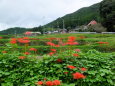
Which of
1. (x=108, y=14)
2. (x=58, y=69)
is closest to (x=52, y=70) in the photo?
(x=58, y=69)

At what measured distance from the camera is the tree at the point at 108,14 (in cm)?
4262

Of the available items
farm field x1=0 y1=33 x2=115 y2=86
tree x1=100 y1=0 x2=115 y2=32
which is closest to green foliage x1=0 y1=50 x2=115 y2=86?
farm field x1=0 y1=33 x2=115 y2=86

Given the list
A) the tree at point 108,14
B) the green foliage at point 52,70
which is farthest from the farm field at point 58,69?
the tree at point 108,14

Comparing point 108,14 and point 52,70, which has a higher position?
point 108,14

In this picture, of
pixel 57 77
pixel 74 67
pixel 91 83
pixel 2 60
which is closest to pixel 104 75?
pixel 91 83

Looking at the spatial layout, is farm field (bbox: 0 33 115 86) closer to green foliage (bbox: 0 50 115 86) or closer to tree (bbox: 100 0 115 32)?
green foliage (bbox: 0 50 115 86)

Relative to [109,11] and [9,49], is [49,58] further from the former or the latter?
[109,11]

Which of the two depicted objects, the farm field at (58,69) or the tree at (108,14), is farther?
the tree at (108,14)

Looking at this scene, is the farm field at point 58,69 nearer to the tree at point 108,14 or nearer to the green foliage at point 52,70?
the green foliage at point 52,70

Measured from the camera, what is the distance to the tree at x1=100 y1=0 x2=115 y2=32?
4262 cm

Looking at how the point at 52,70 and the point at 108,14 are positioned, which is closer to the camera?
the point at 52,70

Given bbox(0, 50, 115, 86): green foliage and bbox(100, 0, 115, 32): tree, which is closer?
bbox(0, 50, 115, 86): green foliage

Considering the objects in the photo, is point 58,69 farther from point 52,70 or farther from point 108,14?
point 108,14

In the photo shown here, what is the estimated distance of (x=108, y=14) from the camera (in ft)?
144
